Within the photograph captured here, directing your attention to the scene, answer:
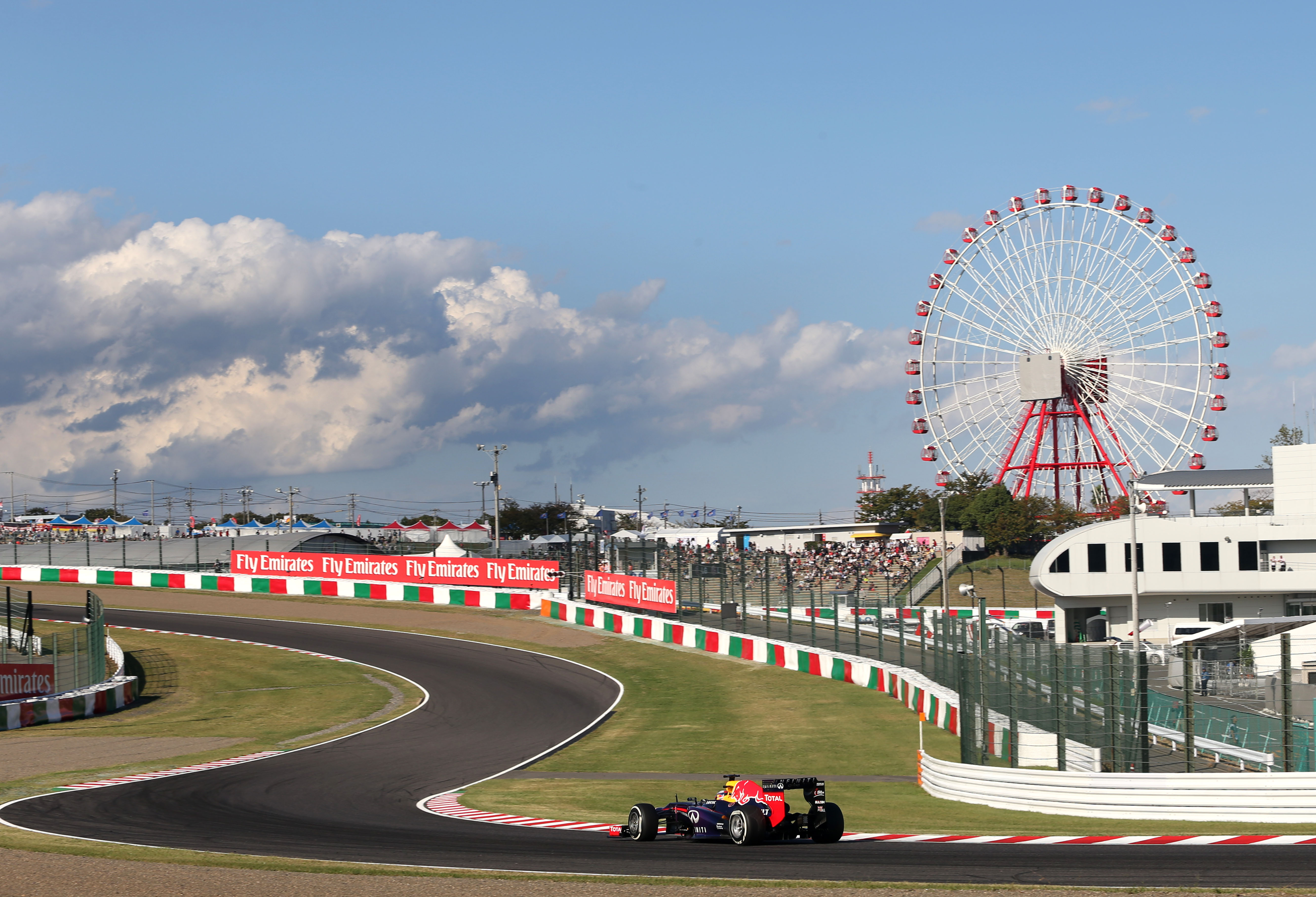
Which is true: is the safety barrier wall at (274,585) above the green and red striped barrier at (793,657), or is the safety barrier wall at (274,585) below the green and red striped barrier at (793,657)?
above

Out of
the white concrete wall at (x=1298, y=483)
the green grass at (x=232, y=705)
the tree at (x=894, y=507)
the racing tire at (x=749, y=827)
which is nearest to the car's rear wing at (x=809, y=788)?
the racing tire at (x=749, y=827)

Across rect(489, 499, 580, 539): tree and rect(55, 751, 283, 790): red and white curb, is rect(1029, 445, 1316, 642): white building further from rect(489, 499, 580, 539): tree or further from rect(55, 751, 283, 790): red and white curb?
rect(489, 499, 580, 539): tree

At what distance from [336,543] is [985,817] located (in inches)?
2102

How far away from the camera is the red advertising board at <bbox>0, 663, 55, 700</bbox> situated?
2778 cm

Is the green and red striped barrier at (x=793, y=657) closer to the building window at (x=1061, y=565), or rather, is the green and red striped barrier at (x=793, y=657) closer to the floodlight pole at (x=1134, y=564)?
the floodlight pole at (x=1134, y=564)

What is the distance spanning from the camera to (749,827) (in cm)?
1298

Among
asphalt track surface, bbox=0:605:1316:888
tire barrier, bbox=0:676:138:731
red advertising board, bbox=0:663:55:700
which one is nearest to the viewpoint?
asphalt track surface, bbox=0:605:1316:888

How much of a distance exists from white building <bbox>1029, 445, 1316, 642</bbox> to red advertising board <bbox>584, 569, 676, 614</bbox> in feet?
56.6

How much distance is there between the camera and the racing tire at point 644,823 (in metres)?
13.2

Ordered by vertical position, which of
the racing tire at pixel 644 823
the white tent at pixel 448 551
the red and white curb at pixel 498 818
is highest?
the white tent at pixel 448 551

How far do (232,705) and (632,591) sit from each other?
18.1 m

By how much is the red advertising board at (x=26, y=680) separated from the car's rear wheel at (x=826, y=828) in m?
22.3

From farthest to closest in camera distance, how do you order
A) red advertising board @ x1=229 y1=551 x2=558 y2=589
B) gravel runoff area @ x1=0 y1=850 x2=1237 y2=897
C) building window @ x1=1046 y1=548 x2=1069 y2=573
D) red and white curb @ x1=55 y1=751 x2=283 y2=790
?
red advertising board @ x1=229 y1=551 x2=558 y2=589 → building window @ x1=1046 y1=548 x2=1069 y2=573 → red and white curb @ x1=55 y1=751 x2=283 y2=790 → gravel runoff area @ x1=0 y1=850 x2=1237 y2=897

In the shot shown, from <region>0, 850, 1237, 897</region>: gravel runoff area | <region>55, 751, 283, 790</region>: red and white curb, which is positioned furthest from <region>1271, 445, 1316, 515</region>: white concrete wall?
<region>0, 850, 1237, 897</region>: gravel runoff area
